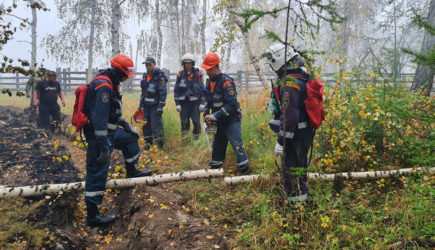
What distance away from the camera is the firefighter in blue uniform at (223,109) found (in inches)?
170

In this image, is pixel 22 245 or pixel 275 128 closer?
pixel 22 245

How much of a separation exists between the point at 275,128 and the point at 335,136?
4.13 ft

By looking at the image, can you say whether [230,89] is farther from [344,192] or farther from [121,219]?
[121,219]

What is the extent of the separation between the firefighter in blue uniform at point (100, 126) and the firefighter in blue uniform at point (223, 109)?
4.35 ft

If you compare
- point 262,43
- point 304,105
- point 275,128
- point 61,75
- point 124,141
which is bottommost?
point 124,141

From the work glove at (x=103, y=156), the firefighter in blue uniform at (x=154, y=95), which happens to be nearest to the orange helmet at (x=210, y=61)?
the work glove at (x=103, y=156)

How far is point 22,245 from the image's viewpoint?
272 centimetres

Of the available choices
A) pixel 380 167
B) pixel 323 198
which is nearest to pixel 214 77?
pixel 323 198

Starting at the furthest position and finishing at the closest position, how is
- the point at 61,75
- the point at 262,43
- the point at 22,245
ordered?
the point at 262,43
the point at 61,75
the point at 22,245

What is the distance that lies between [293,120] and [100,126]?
222 centimetres

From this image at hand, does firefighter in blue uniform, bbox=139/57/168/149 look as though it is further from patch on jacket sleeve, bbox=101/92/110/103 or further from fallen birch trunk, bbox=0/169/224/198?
patch on jacket sleeve, bbox=101/92/110/103

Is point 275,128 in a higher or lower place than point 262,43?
lower

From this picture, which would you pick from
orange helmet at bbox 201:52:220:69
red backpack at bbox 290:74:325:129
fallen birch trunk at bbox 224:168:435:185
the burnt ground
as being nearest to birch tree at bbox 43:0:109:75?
the burnt ground

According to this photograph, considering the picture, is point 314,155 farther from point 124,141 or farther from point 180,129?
point 180,129
